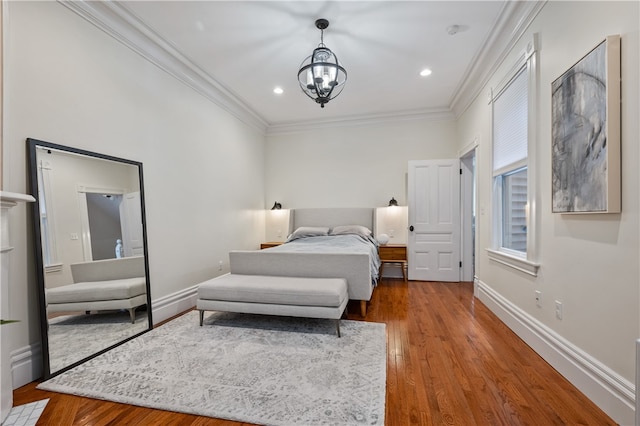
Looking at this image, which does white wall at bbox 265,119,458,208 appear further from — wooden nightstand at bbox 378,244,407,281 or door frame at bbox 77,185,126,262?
door frame at bbox 77,185,126,262

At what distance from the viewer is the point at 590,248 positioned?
1.68 metres

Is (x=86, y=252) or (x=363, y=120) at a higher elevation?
(x=363, y=120)

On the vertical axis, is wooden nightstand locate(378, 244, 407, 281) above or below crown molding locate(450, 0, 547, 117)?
below

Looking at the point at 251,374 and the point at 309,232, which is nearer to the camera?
the point at 251,374

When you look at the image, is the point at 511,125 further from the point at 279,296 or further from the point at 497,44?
the point at 279,296

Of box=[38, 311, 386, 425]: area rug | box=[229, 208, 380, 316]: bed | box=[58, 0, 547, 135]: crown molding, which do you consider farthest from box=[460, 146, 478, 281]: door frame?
box=[38, 311, 386, 425]: area rug

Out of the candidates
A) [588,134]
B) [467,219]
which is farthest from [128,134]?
[467,219]

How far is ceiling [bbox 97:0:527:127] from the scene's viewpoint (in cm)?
247

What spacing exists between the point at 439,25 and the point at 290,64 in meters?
1.65

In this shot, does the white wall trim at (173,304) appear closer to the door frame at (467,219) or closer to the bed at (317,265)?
the bed at (317,265)

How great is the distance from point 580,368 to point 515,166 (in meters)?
1.70

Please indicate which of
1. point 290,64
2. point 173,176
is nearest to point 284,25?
point 290,64

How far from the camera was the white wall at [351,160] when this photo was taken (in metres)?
5.05

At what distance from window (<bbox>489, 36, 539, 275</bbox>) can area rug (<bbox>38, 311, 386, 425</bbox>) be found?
1590 mm
